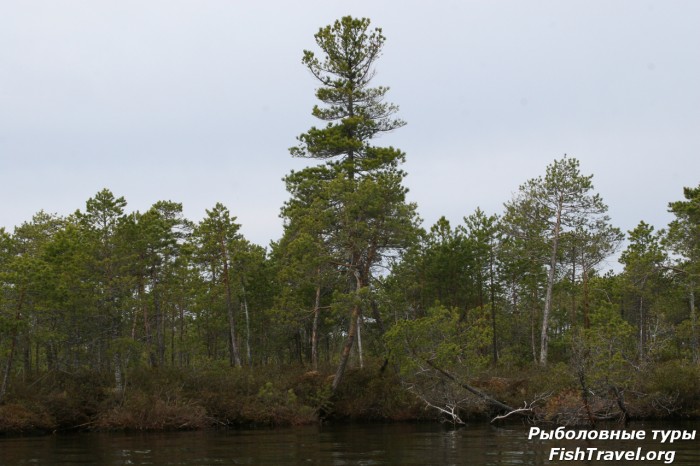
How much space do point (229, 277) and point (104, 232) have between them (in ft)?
29.1

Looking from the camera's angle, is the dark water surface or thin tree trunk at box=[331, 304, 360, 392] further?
thin tree trunk at box=[331, 304, 360, 392]

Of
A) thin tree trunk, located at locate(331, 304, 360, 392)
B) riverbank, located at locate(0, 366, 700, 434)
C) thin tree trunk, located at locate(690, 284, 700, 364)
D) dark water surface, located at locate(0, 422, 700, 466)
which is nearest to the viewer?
dark water surface, located at locate(0, 422, 700, 466)

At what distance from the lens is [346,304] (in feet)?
105

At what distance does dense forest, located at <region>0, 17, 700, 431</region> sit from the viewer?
97.2 ft

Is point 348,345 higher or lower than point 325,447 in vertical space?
higher

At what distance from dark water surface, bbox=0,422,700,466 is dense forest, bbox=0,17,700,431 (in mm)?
2444

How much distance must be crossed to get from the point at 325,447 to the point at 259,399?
11.7 metres

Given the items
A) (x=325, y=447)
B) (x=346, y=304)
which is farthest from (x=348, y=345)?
(x=325, y=447)

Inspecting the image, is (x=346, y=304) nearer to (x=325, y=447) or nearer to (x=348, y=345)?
(x=348, y=345)

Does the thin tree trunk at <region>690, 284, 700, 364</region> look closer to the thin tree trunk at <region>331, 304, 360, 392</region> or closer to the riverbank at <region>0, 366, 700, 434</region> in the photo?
the riverbank at <region>0, 366, 700, 434</region>

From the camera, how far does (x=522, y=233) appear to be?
1718 inches

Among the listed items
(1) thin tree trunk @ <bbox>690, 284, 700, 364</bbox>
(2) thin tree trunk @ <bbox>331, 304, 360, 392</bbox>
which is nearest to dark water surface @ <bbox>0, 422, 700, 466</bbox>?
(2) thin tree trunk @ <bbox>331, 304, 360, 392</bbox>

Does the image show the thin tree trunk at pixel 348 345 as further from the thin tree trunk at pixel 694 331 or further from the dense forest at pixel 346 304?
the thin tree trunk at pixel 694 331

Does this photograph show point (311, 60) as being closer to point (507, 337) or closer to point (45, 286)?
point (45, 286)
